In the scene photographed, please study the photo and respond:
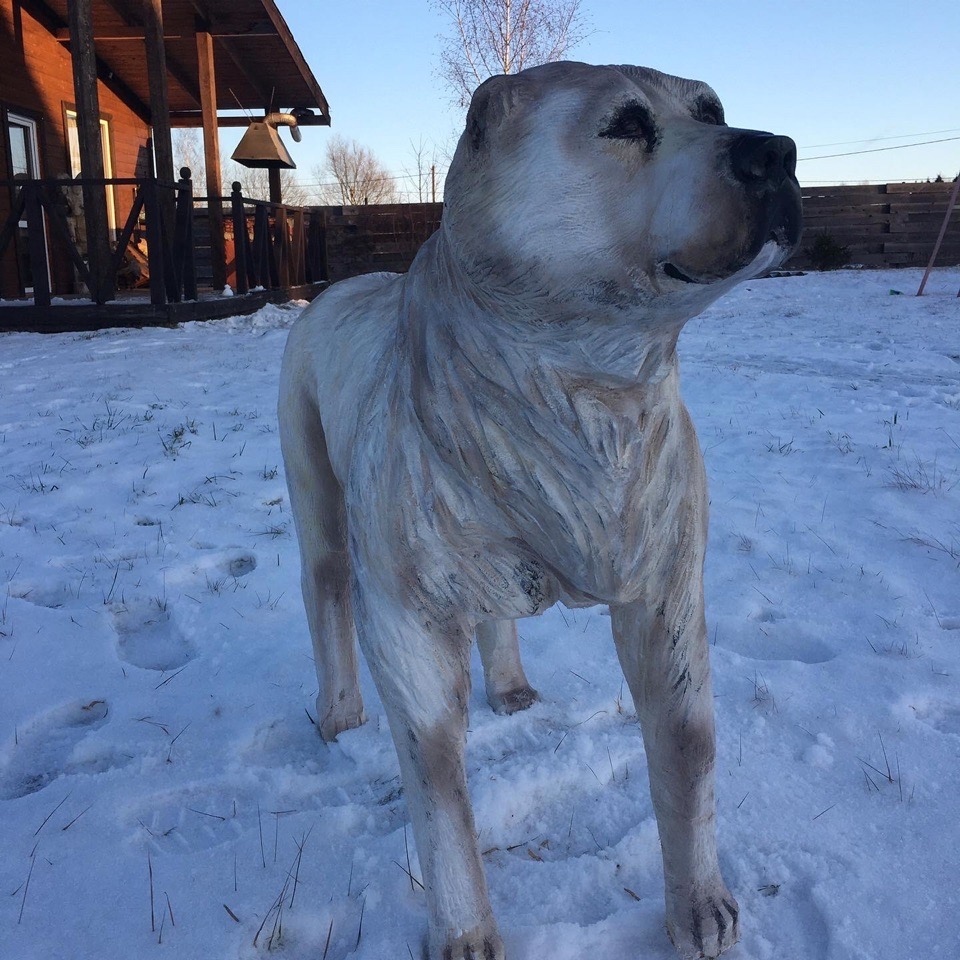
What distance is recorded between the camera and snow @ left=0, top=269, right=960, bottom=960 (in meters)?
1.51

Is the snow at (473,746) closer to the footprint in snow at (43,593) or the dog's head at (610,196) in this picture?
the footprint in snow at (43,593)

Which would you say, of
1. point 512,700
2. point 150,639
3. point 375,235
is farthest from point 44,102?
point 512,700

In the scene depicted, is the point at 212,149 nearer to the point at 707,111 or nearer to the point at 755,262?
the point at 707,111

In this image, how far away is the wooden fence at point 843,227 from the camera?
54.5 ft

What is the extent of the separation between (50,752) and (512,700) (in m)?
1.17

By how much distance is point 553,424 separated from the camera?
3.69ft

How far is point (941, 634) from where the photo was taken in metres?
2.34

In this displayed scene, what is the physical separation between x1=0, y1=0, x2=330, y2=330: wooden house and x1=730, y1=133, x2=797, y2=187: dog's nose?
26.5 ft

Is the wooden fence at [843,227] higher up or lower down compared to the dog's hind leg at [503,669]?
higher up

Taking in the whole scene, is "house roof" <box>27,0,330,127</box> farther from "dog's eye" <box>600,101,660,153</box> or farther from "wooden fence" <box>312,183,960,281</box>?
"dog's eye" <box>600,101,660,153</box>

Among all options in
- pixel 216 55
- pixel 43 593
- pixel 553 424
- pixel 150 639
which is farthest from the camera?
pixel 216 55

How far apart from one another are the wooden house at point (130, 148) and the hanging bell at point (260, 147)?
0.37m

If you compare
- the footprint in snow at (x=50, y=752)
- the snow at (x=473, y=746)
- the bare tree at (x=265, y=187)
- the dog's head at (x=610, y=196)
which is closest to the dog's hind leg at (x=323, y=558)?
the snow at (x=473, y=746)

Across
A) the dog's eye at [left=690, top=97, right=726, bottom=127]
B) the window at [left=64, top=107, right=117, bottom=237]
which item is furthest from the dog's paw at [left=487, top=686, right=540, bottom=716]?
the window at [left=64, top=107, right=117, bottom=237]
